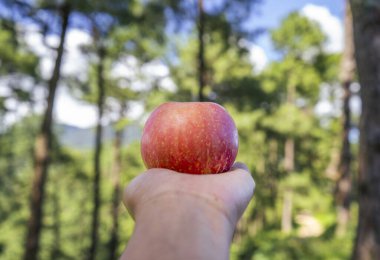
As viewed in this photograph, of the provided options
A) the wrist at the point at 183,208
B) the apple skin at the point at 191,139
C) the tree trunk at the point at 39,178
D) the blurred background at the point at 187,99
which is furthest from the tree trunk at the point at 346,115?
the wrist at the point at 183,208

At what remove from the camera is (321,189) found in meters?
30.9

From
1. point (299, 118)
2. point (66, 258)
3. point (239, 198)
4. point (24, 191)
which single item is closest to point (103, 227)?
point (66, 258)

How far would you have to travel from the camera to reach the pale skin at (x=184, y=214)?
105cm

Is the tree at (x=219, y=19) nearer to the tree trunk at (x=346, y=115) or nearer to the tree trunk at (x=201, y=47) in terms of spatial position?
the tree trunk at (x=201, y=47)

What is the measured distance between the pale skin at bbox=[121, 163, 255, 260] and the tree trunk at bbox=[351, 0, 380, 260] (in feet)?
9.03

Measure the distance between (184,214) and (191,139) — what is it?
1.98 ft

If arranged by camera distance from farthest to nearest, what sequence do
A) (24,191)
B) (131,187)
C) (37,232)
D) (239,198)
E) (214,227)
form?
(24,191), (37,232), (131,187), (239,198), (214,227)

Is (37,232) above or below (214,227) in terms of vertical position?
below

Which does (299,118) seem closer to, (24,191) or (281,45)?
(281,45)

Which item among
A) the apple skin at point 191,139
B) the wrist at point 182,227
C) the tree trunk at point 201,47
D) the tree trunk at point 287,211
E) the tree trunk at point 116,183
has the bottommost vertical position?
the tree trunk at point 287,211

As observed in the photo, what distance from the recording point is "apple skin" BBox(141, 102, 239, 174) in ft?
5.62

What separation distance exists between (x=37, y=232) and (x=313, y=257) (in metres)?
10.6

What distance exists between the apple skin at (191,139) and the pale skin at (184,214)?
9.3 inches

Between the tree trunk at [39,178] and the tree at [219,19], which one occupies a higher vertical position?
the tree at [219,19]
